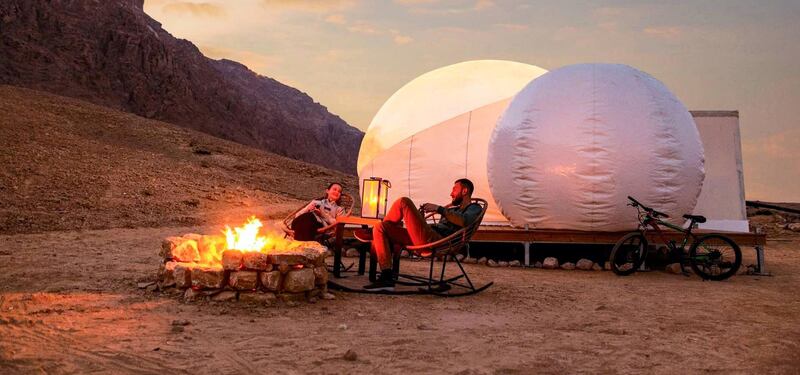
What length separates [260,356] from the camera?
398cm

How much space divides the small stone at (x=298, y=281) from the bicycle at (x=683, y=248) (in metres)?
4.49

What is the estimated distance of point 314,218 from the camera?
709cm

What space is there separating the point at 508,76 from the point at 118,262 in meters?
7.86

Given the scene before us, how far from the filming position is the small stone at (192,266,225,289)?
18.1ft

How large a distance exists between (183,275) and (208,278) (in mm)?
278

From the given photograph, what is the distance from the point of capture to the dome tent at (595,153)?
8.73 meters

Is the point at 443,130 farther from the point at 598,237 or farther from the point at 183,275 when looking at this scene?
the point at 183,275

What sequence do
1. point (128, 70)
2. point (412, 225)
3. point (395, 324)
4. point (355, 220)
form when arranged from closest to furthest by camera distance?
point (395, 324)
point (412, 225)
point (355, 220)
point (128, 70)

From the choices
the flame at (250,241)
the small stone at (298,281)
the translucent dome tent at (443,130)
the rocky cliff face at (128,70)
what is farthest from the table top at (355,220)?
the rocky cliff face at (128,70)

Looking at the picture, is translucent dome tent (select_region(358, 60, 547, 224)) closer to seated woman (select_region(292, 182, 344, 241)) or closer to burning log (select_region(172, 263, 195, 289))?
seated woman (select_region(292, 182, 344, 241))

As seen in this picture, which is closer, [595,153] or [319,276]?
[319,276]

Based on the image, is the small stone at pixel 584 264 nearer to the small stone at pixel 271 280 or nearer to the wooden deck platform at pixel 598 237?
the wooden deck platform at pixel 598 237

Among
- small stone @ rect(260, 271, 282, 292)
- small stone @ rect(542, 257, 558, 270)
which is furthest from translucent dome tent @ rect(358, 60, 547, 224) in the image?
small stone @ rect(260, 271, 282, 292)

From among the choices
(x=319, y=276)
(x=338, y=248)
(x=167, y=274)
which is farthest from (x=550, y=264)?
(x=167, y=274)
